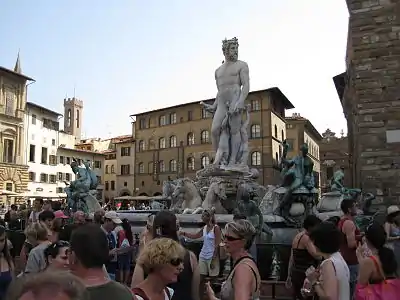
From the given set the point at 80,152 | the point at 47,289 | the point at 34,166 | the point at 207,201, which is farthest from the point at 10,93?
the point at 47,289

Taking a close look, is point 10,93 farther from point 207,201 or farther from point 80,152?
point 207,201

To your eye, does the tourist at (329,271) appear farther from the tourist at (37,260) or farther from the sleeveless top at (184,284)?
the tourist at (37,260)

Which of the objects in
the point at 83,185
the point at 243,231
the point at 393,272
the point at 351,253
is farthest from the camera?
the point at 83,185

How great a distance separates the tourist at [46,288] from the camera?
4.62 feet

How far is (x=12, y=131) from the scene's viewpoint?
5059cm

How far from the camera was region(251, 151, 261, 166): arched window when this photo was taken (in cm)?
5424

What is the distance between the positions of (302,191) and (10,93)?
155 ft

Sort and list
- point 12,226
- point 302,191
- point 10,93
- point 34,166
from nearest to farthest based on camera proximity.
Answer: point 302,191
point 12,226
point 10,93
point 34,166

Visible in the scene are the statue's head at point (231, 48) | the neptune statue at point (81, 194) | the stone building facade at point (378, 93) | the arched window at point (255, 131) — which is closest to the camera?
the statue's head at point (231, 48)

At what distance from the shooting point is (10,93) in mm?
50562

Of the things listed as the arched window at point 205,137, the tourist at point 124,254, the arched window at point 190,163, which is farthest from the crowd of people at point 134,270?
the arched window at point 190,163

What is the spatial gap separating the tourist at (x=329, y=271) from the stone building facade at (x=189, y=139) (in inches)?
1941

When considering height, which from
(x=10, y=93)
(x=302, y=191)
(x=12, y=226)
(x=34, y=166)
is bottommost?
(x=12, y=226)

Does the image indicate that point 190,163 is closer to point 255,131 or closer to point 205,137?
point 205,137
